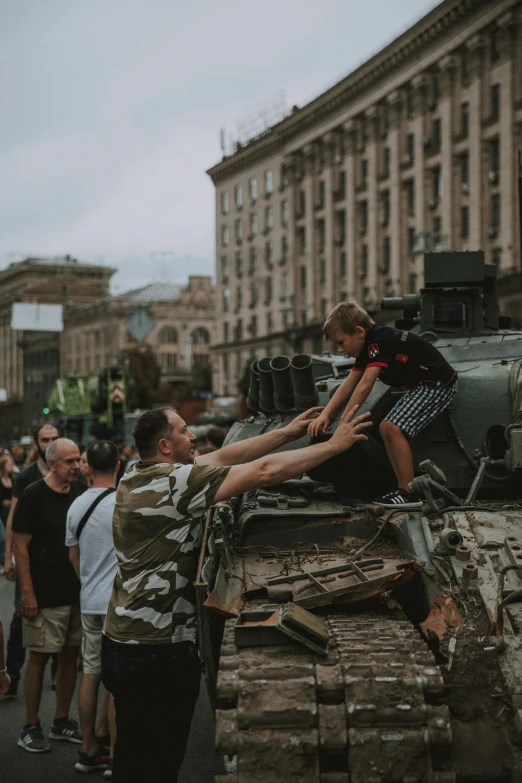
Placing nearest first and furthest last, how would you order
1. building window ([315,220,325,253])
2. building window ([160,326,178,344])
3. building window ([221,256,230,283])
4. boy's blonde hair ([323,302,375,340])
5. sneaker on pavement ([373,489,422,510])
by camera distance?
sneaker on pavement ([373,489,422,510])
boy's blonde hair ([323,302,375,340])
building window ([315,220,325,253])
building window ([221,256,230,283])
building window ([160,326,178,344])

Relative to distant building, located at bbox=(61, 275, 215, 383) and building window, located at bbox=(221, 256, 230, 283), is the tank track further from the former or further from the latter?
distant building, located at bbox=(61, 275, 215, 383)

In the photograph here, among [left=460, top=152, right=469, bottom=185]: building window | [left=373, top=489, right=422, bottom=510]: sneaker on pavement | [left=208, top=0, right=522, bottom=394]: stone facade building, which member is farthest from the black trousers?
[left=460, top=152, right=469, bottom=185]: building window

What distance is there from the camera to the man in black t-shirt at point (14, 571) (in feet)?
28.7

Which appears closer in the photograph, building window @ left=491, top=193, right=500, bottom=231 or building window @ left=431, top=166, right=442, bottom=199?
building window @ left=491, top=193, right=500, bottom=231

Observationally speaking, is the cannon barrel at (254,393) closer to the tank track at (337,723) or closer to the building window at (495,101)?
the tank track at (337,723)

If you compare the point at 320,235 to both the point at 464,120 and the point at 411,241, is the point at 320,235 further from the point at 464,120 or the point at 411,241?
the point at 464,120

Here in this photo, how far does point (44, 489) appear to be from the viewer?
770cm

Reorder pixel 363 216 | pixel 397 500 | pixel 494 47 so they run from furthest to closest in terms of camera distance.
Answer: pixel 363 216 < pixel 494 47 < pixel 397 500

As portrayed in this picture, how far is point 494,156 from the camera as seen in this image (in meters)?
40.6

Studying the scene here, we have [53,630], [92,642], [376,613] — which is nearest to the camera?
[376,613]

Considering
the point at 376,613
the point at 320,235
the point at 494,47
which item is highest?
the point at 494,47

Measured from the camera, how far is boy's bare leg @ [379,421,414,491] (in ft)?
20.7

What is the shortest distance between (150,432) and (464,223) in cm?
3904

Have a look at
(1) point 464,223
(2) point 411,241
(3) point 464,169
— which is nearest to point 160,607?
(1) point 464,223
